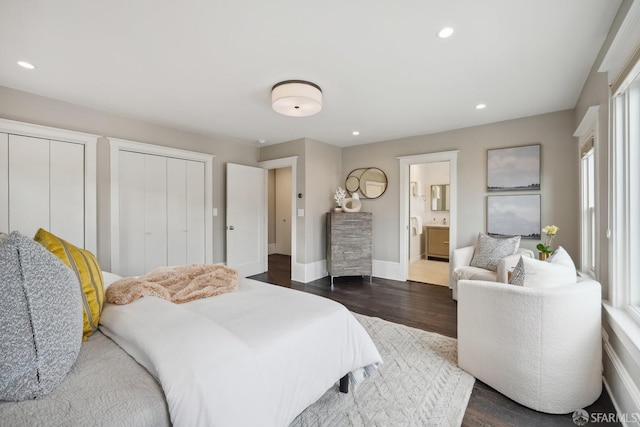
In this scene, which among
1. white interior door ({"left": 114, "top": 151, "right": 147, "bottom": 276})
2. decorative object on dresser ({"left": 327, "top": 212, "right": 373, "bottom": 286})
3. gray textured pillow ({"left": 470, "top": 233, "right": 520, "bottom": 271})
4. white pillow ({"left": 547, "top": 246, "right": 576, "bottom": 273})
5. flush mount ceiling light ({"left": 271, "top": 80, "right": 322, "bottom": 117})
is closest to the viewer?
white pillow ({"left": 547, "top": 246, "right": 576, "bottom": 273})

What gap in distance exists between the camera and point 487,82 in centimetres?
260

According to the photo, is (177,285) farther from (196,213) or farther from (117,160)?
(196,213)

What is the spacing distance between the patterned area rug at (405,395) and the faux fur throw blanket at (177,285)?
0.93 m

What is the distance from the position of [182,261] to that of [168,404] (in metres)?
3.58

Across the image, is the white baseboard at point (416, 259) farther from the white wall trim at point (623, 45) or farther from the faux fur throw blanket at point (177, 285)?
the faux fur throw blanket at point (177, 285)

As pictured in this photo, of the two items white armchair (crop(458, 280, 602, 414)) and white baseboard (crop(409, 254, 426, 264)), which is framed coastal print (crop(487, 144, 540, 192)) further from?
white baseboard (crop(409, 254, 426, 264))

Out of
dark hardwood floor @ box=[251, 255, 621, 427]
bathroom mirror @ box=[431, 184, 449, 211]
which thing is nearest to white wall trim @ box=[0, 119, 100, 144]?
dark hardwood floor @ box=[251, 255, 621, 427]

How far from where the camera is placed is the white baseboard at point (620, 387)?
1.43m

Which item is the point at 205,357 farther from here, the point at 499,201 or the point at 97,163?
the point at 499,201

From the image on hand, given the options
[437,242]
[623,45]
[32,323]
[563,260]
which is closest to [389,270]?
[437,242]

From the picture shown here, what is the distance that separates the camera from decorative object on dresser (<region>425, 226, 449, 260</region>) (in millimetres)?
6305

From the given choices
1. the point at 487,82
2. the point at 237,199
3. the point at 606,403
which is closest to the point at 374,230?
the point at 237,199

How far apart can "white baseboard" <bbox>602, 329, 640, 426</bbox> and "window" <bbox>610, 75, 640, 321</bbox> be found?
300 millimetres

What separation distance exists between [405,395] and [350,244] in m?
2.88
